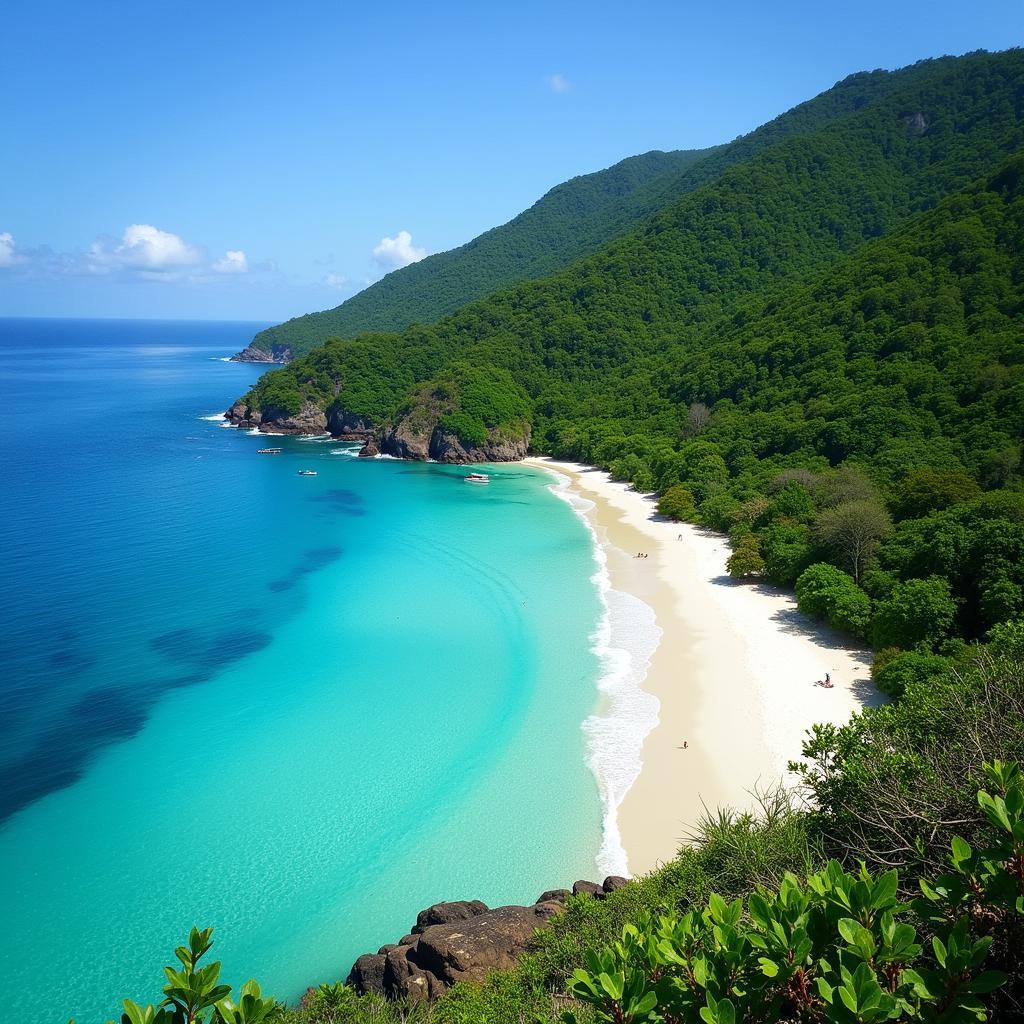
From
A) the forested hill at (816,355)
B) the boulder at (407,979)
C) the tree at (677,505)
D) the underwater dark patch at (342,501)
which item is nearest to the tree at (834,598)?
the forested hill at (816,355)

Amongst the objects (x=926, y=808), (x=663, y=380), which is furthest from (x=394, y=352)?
(x=926, y=808)

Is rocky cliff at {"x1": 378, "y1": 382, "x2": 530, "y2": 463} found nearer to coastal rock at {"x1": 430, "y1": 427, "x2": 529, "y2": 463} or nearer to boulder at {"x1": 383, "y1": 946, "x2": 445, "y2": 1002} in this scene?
coastal rock at {"x1": 430, "y1": 427, "x2": 529, "y2": 463}

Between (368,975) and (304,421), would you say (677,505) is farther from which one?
(304,421)

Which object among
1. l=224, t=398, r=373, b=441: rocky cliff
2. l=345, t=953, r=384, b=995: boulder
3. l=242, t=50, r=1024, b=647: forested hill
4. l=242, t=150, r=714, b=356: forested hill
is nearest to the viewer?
l=345, t=953, r=384, b=995: boulder

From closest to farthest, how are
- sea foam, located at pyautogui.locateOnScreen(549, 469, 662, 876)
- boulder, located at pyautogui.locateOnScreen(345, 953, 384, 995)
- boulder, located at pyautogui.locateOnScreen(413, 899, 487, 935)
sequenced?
1. boulder, located at pyautogui.locateOnScreen(345, 953, 384, 995)
2. boulder, located at pyautogui.locateOnScreen(413, 899, 487, 935)
3. sea foam, located at pyautogui.locateOnScreen(549, 469, 662, 876)

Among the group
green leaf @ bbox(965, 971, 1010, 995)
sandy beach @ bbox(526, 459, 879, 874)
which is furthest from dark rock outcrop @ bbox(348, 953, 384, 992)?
green leaf @ bbox(965, 971, 1010, 995)

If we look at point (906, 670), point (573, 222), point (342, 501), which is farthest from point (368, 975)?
point (573, 222)

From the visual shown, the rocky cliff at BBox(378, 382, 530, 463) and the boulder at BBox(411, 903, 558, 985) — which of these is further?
the rocky cliff at BBox(378, 382, 530, 463)

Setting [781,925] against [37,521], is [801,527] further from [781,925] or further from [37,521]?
[37,521]
